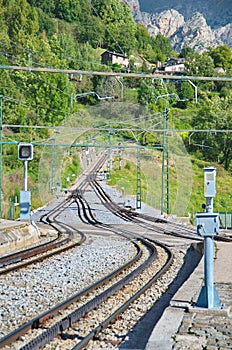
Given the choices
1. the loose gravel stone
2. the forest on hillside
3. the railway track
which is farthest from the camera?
the forest on hillside

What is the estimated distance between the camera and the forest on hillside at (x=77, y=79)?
66.5 metres

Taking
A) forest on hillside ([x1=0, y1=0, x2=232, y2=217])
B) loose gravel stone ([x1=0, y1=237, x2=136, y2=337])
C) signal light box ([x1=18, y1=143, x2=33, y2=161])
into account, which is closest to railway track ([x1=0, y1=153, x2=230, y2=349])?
loose gravel stone ([x1=0, y1=237, x2=136, y2=337])

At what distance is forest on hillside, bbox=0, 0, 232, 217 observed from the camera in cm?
6650

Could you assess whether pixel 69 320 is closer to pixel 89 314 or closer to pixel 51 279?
pixel 89 314

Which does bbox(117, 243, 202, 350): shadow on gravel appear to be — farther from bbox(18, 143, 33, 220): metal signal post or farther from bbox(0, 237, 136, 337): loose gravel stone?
bbox(18, 143, 33, 220): metal signal post

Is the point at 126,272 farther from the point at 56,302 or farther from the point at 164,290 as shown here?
the point at 56,302

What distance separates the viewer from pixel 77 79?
28.9 meters

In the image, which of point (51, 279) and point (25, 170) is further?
point (25, 170)

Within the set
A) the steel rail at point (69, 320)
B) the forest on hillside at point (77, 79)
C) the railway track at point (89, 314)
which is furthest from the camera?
the forest on hillside at point (77, 79)

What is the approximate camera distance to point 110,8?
160625 mm

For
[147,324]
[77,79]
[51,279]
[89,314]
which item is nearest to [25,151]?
[77,79]

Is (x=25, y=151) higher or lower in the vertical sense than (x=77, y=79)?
lower

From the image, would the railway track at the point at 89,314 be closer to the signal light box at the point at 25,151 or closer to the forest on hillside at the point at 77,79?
the signal light box at the point at 25,151

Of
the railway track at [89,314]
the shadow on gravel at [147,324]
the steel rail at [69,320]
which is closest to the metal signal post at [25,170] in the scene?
the railway track at [89,314]
